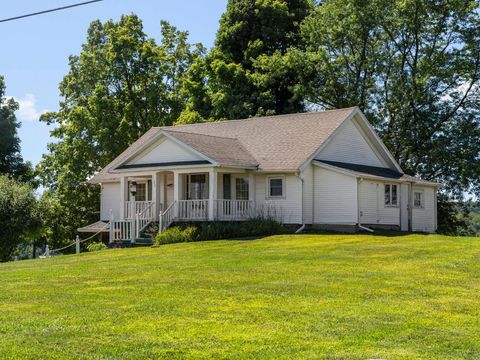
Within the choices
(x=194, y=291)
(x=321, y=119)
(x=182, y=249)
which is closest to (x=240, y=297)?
(x=194, y=291)

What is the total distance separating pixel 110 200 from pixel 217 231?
11.7 meters

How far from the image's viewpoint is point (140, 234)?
30.6m

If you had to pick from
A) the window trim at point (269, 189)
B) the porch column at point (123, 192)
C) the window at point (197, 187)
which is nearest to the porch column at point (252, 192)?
the window trim at point (269, 189)

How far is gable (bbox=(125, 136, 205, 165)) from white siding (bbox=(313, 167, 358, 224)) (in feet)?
18.5

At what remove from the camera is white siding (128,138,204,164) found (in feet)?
103

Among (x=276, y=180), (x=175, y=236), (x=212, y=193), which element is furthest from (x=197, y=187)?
(x=175, y=236)

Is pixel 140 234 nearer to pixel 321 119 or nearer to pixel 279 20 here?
pixel 321 119

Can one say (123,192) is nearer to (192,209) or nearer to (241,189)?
(192,209)

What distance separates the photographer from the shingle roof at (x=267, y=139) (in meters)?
31.2

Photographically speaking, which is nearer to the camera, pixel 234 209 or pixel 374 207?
pixel 234 209

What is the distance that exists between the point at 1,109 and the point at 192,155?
3283cm

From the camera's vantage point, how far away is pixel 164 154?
3222cm

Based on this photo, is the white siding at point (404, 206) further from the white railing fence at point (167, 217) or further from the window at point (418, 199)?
the white railing fence at point (167, 217)

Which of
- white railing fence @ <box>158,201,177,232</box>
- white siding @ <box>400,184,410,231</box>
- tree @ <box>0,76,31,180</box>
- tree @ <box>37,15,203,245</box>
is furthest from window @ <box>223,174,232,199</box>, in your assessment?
tree @ <box>0,76,31,180</box>
